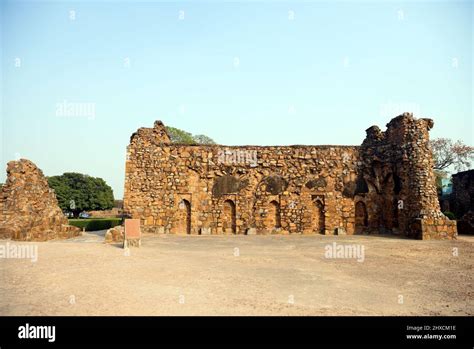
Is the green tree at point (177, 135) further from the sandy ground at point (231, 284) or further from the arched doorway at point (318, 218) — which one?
the sandy ground at point (231, 284)

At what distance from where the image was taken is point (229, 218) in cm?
1930

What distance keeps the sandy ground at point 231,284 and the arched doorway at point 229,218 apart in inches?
341

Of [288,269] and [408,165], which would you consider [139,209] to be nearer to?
[288,269]

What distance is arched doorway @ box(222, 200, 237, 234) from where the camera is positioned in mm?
19141

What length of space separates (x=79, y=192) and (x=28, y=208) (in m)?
46.6

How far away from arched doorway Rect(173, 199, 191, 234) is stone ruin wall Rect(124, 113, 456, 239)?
2.4 inches

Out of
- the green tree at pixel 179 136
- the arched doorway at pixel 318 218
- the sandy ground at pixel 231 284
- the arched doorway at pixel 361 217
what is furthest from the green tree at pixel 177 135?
the sandy ground at pixel 231 284

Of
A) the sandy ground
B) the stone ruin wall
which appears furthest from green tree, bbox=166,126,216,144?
the sandy ground

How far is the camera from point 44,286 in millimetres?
5969

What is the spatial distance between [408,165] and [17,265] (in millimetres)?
17692

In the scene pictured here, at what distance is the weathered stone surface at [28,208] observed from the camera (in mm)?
12836

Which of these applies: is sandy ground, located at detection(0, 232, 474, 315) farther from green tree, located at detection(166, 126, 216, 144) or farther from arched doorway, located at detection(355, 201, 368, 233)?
green tree, located at detection(166, 126, 216, 144)
